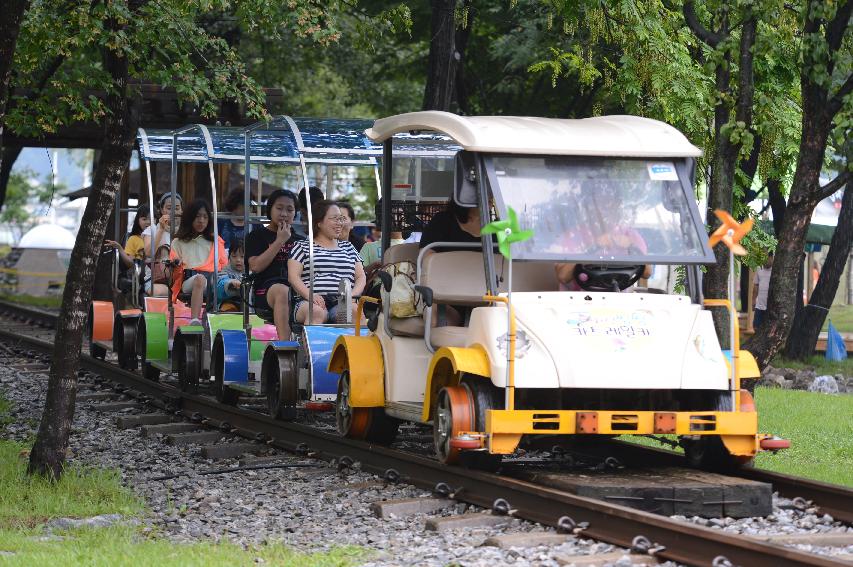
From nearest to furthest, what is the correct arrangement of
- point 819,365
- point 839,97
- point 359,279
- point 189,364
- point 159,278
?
point 839,97, point 359,279, point 189,364, point 159,278, point 819,365

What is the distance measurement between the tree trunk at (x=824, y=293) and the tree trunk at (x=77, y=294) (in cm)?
1531

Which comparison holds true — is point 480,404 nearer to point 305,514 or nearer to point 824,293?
point 305,514

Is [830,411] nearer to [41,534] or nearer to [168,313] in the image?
[168,313]

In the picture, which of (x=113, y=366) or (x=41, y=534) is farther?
(x=113, y=366)

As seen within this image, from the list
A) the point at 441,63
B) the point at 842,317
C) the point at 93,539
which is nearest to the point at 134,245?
the point at 441,63

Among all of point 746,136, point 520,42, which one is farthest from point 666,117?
point 520,42

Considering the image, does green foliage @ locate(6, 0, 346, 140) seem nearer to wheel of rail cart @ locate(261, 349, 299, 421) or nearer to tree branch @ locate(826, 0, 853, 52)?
wheel of rail cart @ locate(261, 349, 299, 421)

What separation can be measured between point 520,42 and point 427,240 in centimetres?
1403

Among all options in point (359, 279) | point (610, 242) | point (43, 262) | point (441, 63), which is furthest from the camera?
point (43, 262)

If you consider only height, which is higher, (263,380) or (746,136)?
(746,136)

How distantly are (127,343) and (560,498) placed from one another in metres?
10.5

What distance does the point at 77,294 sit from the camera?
10203 mm

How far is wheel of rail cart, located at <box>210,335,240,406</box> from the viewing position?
14133mm

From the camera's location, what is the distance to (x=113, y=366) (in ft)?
59.1
